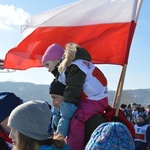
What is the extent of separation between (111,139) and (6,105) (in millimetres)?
1475

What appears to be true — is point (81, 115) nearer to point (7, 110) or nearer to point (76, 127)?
point (76, 127)

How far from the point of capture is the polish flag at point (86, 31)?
4391 mm

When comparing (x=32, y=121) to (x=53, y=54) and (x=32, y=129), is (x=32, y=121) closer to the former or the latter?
(x=32, y=129)

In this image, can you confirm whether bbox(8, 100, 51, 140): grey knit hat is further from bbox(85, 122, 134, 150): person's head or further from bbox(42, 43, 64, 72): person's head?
bbox(42, 43, 64, 72): person's head

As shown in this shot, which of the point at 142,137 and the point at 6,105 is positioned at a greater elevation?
the point at 6,105

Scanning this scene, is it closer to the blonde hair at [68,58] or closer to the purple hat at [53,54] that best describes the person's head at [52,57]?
the purple hat at [53,54]

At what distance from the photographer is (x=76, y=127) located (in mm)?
3312

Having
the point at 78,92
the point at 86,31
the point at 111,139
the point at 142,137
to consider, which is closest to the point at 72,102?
the point at 78,92

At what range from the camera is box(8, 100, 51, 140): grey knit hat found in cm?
260

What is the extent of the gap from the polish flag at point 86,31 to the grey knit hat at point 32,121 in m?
1.73

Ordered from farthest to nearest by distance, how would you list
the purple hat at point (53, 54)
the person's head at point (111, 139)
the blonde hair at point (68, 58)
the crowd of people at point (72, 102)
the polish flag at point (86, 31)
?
the polish flag at point (86, 31) < the purple hat at point (53, 54) < the blonde hair at point (68, 58) < the crowd of people at point (72, 102) < the person's head at point (111, 139)

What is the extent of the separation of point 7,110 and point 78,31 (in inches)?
70.6

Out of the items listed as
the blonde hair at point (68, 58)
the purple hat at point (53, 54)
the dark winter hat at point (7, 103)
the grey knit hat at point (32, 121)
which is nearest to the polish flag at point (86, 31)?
the purple hat at point (53, 54)

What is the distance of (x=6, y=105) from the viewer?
3.44 metres
